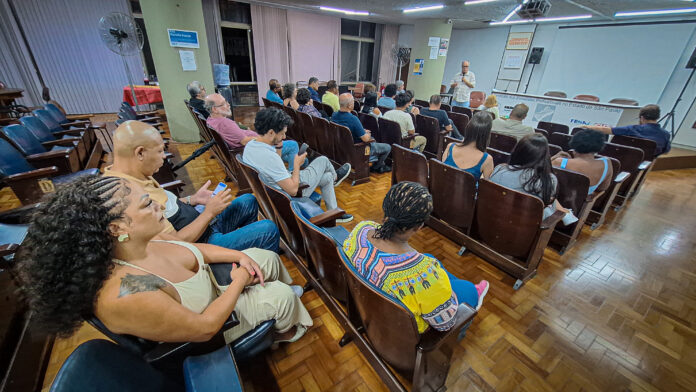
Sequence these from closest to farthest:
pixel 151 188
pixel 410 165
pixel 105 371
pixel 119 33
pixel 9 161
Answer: pixel 105 371
pixel 151 188
pixel 9 161
pixel 410 165
pixel 119 33

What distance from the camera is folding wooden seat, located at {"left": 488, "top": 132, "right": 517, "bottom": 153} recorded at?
306 cm

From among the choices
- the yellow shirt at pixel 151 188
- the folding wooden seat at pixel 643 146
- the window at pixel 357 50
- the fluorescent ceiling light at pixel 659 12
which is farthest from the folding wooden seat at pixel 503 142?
the window at pixel 357 50

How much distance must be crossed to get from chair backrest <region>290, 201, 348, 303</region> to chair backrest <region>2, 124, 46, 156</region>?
9.30 feet

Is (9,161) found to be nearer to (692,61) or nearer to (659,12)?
(659,12)

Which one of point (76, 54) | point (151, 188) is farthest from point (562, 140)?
point (76, 54)

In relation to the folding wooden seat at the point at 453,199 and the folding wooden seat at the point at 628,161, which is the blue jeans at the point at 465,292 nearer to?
the folding wooden seat at the point at 453,199

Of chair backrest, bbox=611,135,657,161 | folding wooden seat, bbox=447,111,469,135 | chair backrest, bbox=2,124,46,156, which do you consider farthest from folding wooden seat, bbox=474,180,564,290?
chair backrest, bbox=2,124,46,156

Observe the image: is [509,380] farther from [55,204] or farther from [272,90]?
[272,90]

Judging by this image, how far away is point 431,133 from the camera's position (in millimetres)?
3762

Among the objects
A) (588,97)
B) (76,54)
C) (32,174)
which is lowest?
(32,174)

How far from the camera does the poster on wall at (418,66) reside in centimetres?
750

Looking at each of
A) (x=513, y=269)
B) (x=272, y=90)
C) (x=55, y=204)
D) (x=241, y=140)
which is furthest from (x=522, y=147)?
(x=272, y=90)

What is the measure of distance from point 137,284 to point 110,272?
0.08 meters

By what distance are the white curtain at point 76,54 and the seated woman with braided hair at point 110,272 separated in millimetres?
8027
